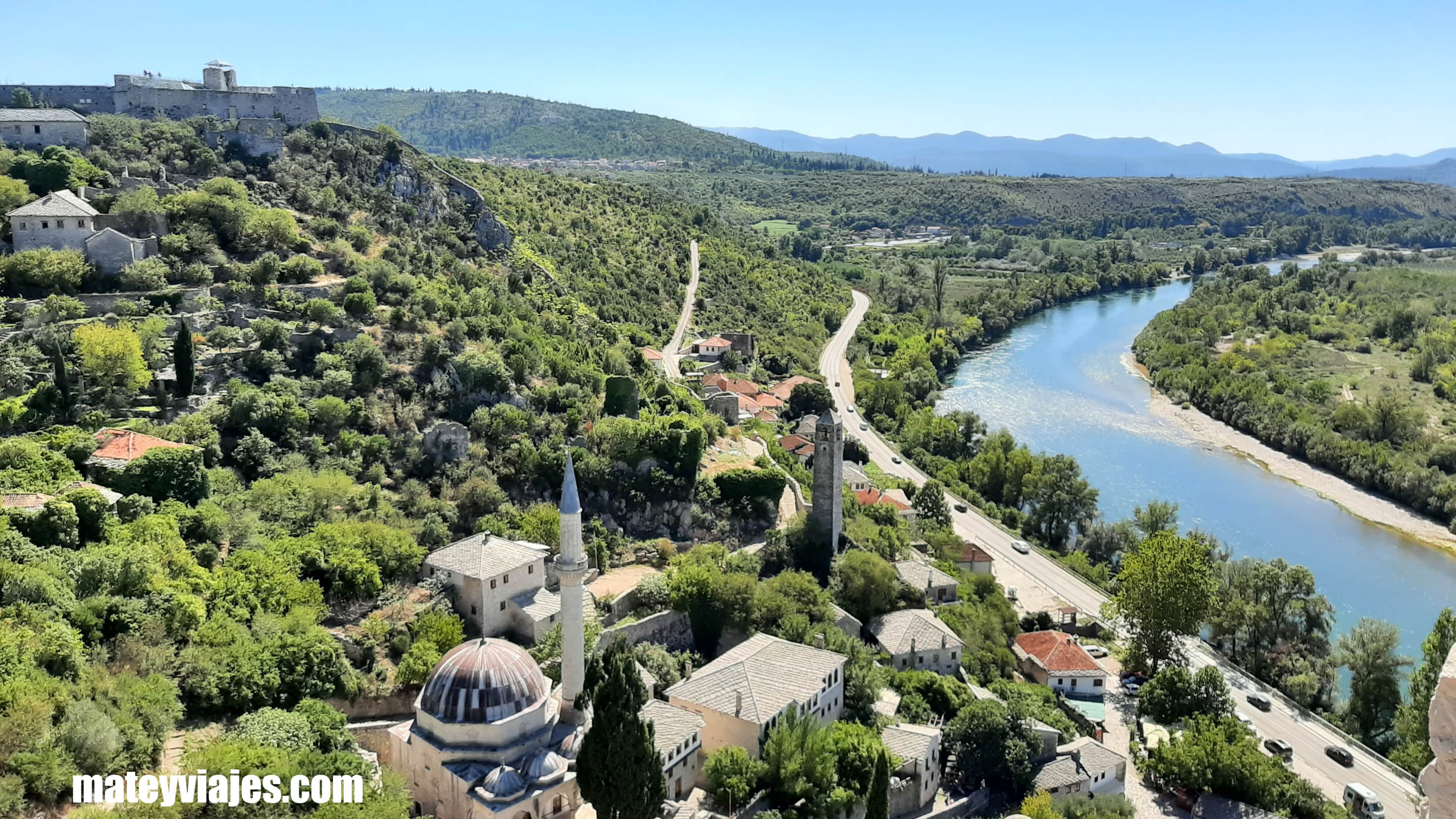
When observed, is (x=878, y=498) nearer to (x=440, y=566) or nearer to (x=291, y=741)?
(x=440, y=566)

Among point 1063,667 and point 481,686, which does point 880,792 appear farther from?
point 1063,667

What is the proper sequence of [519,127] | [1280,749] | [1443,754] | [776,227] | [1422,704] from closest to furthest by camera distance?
1. [1443,754]
2. [1422,704]
3. [1280,749]
4. [776,227]
5. [519,127]

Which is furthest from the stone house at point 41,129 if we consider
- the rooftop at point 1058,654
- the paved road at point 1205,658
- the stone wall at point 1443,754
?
the stone wall at point 1443,754

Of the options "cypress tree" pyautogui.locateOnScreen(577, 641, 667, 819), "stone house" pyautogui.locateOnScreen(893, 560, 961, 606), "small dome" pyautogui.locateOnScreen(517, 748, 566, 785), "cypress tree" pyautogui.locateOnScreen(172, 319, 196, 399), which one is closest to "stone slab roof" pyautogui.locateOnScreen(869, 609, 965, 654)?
"stone house" pyautogui.locateOnScreen(893, 560, 961, 606)

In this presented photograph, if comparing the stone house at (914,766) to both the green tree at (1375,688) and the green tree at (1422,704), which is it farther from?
the green tree at (1375,688)

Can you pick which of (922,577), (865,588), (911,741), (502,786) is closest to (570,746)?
(502,786)

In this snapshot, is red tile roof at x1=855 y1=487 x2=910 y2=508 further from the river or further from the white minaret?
the white minaret
